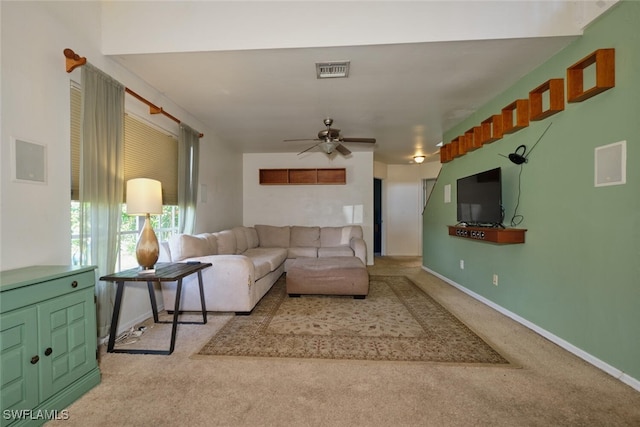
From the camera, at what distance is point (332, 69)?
8.37 ft

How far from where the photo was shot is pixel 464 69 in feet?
8.48

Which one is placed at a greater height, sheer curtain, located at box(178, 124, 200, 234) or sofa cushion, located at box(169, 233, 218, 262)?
sheer curtain, located at box(178, 124, 200, 234)

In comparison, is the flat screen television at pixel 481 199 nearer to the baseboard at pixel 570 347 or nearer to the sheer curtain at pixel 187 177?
the baseboard at pixel 570 347

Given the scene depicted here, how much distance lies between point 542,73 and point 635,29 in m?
0.77

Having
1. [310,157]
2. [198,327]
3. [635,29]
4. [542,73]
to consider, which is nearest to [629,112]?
[635,29]

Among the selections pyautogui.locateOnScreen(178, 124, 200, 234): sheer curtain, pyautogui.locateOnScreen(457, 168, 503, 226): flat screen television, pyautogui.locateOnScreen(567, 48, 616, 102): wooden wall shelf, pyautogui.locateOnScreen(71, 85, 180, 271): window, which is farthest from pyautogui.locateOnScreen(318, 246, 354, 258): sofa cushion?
pyautogui.locateOnScreen(567, 48, 616, 102): wooden wall shelf

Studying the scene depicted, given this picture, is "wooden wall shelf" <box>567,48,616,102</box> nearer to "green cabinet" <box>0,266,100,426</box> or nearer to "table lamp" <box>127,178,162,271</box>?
"table lamp" <box>127,178,162,271</box>

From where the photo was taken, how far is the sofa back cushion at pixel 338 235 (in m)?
5.44

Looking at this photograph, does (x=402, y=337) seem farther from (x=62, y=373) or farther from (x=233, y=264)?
(x=62, y=373)

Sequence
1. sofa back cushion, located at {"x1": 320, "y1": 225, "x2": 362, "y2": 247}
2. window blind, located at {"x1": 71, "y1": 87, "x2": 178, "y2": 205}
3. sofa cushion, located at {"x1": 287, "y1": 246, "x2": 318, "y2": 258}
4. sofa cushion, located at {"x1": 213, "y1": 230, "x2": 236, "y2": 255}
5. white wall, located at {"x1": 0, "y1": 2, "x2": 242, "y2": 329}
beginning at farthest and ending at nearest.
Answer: sofa back cushion, located at {"x1": 320, "y1": 225, "x2": 362, "y2": 247}
sofa cushion, located at {"x1": 287, "y1": 246, "x2": 318, "y2": 258}
sofa cushion, located at {"x1": 213, "y1": 230, "x2": 236, "y2": 255}
window blind, located at {"x1": 71, "y1": 87, "x2": 178, "y2": 205}
white wall, located at {"x1": 0, "y1": 2, "x2": 242, "y2": 329}

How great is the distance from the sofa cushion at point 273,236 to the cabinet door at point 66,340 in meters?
3.79

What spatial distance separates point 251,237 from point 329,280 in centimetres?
226

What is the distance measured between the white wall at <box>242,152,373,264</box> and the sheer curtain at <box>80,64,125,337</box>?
3.73m

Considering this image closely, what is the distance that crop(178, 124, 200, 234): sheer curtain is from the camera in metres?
3.43
